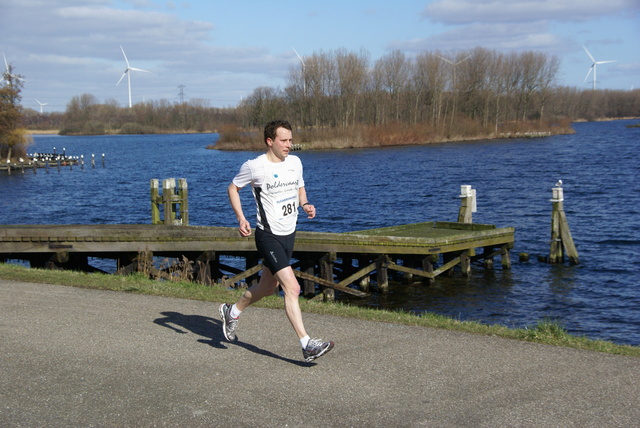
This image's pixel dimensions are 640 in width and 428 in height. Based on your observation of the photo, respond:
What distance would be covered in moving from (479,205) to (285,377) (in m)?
34.1

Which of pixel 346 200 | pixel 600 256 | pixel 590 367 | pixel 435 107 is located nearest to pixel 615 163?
pixel 346 200

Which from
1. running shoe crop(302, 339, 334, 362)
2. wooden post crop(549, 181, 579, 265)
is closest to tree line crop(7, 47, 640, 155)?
wooden post crop(549, 181, 579, 265)

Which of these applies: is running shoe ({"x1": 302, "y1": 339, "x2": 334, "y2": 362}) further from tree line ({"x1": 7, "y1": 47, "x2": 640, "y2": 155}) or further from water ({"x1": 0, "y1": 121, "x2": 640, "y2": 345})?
tree line ({"x1": 7, "y1": 47, "x2": 640, "y2": 155})

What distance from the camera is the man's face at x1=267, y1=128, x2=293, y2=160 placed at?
711 cm

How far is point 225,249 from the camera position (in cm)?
1581

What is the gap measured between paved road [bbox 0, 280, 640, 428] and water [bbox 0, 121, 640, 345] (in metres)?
9.08

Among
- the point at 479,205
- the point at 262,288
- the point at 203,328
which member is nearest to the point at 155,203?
the point at 203,328

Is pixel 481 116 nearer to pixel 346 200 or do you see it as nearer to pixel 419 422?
pixel 346 200

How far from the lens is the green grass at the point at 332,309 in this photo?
325 inches

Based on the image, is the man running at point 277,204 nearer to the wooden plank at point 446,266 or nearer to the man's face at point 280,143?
the man's face at point 280,143

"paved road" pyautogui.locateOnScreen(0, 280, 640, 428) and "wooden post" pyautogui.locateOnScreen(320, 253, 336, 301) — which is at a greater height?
"paved road" pyautogui.locateOnScreen(0, 280, 640, 428)

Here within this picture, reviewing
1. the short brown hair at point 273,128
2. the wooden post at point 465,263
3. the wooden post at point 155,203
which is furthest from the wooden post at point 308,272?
the short brown hair at point 273,128

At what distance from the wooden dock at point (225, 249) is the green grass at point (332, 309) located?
70.8 inches

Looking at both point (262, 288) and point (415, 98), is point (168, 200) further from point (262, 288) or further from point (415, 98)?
point (415, 98)
